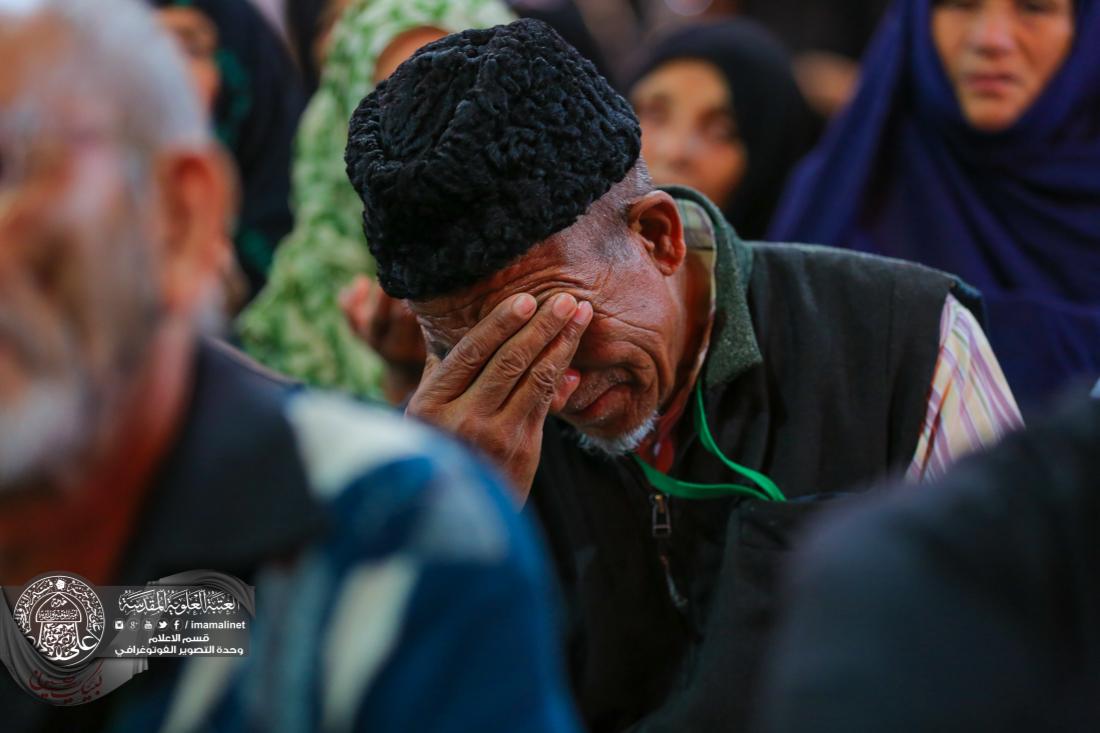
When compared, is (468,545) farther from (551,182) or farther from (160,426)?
(551,182)

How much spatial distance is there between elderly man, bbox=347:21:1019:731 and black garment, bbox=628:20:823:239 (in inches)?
77.7

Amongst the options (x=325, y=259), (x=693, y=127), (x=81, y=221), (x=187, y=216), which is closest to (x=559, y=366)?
(x=187, y=216)

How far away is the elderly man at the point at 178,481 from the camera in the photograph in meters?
1.29

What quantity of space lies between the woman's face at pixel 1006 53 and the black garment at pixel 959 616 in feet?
8.80

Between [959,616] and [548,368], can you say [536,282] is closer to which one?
[548,368]

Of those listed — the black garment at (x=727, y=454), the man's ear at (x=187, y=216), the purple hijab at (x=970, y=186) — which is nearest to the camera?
the man's ear at (x=187, y=216)

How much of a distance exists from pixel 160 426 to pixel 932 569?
72cm

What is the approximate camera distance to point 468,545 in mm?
1317

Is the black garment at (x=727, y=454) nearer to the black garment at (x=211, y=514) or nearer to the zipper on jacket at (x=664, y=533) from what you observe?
the zipper on jacket at (x=664, y=533)

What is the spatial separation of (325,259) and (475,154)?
1868mm

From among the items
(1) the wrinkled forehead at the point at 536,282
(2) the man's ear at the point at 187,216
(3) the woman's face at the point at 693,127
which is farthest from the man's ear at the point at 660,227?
(3) the woman's face at the point at 693,127

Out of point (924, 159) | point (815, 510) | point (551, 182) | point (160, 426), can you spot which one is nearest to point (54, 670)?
point (160, 426)

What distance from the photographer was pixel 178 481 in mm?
1373

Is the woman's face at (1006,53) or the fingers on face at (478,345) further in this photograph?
the woman's face at (1006,53)
